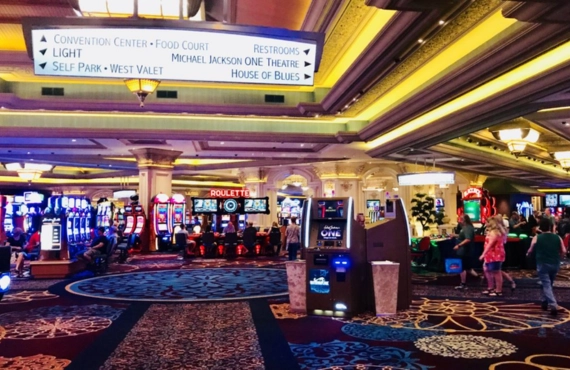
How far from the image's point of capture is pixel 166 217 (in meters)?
14.3

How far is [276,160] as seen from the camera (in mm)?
16125

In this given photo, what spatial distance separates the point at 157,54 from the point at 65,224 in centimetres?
749

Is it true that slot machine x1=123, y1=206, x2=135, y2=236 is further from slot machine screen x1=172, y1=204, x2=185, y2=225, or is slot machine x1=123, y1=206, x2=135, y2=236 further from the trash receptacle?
the trash receptacle

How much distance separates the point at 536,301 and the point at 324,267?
287cm

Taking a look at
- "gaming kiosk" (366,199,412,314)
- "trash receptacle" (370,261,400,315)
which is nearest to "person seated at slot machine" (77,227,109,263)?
"gaming kiosk" (366,199,412,314)

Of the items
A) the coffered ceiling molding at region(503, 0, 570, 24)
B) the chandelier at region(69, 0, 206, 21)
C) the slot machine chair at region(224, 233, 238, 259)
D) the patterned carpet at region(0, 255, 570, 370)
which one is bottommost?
the patterned carpet at region(0, 255, 570, 370)

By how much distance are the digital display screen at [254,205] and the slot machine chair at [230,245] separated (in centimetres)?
174

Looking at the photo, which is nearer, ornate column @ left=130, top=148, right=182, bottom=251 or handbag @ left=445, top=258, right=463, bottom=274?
handbag @ left=445, top=258, right=463, bottom=274

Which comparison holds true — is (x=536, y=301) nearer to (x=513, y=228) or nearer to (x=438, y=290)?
(x=438, y=290)

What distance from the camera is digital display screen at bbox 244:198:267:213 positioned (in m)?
15.3

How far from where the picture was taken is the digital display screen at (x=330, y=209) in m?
5.71

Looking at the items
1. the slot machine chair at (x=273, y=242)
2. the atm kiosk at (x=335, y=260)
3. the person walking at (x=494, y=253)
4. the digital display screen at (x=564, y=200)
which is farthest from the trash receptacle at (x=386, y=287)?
the digital display screen at (x=564, y=200)

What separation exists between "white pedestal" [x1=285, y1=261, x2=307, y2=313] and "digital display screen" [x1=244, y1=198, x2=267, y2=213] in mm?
Answer: 9562

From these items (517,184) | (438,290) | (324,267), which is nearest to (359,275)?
(324,267)
